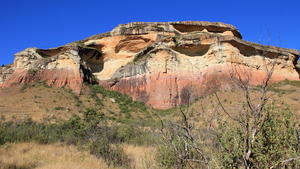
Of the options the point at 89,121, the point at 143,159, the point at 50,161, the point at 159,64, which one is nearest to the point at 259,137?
the point at 143,159

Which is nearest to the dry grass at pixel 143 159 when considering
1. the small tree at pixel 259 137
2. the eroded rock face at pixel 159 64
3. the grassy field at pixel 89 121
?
the grassy field at pixel 89 121

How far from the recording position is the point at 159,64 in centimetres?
2870

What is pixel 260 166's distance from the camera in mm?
3137

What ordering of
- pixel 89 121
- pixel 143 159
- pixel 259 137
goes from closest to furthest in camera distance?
pixel 259 137 < pixel 143 159 < pixel 89 121

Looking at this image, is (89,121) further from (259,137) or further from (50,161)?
(259,137)

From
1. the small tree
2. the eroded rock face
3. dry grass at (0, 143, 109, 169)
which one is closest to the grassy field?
dry grass at (0, 143, 109, 169)

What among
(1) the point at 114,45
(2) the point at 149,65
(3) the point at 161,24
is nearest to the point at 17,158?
(2) the point at 149,65

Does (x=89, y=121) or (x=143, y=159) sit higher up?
(x=89, y=121)

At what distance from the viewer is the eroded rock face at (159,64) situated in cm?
2744

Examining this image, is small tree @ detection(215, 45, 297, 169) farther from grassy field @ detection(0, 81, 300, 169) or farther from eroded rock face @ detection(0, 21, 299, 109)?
eroded rock face @ detection(0, 21, 299, 109)

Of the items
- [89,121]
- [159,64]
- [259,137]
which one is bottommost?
[89,121]

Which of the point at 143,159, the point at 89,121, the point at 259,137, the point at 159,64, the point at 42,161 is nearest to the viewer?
the point at 259,137

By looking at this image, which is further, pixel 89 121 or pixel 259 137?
pixel 89 121

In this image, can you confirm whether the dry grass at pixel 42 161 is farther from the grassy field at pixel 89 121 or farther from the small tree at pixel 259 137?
the small tree at pixel 259 137
